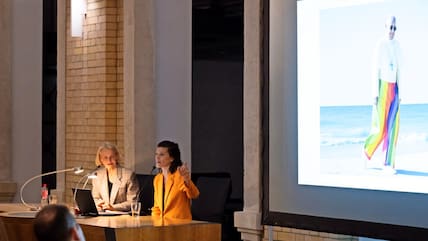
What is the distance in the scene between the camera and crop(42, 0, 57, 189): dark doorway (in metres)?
13.3

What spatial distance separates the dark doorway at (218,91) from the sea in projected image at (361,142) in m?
5.30

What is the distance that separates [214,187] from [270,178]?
143cm

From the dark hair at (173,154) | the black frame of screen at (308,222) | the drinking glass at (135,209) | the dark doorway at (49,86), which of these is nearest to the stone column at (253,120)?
the black frame of screen at (308,222)

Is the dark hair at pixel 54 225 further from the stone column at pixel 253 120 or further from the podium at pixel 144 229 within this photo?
the stone column at pixel 253 120

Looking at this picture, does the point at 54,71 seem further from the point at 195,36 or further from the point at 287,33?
the point at 287,33

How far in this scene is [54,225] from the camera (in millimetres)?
3713

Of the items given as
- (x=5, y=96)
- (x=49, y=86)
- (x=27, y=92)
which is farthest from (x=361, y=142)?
(x=49, y=86)

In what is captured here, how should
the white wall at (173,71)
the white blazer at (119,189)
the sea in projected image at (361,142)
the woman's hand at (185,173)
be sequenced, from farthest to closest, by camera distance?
the white wall at (173,71) < the white blazer at (119,189) < the woman's hand at (185,173) < the sea in projected image at (361,142)

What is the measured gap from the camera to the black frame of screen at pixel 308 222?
5730mm

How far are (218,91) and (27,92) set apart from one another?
92.4 inches

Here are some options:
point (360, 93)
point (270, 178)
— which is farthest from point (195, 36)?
point (360, 93)

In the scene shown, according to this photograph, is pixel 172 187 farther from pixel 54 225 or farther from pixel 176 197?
pixel 54 225

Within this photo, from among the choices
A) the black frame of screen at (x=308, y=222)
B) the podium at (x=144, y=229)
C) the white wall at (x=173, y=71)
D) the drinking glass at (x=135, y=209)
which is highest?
the white wall at (x=173, y=71)

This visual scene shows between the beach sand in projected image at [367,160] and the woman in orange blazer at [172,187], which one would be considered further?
the woman in orange blazer at [172,187]
